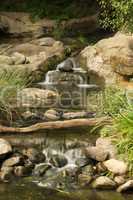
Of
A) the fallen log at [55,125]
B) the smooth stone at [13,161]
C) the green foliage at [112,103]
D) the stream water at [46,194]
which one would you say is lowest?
the stream water at [46,194]

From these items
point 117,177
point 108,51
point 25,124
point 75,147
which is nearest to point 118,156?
point 117,177

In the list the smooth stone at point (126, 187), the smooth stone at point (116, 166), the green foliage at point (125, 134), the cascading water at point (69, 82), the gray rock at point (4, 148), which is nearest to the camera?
the smooth stone at point (126, 187)

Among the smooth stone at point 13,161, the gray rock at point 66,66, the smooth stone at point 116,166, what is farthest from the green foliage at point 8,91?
the gray rock at point 66,66

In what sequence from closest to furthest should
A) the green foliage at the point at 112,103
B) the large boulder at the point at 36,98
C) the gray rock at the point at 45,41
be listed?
1. the green foliage at the point at 112,103
2. the large boulder at the point at 36,98
3. the gray rock at the point at 45,41

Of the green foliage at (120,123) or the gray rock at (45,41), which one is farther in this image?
the gray rock at (45,41)

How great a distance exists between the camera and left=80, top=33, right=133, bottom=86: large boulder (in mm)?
15344

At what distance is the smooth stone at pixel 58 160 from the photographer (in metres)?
10.2

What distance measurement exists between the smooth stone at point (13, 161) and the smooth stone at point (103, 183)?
156 cm

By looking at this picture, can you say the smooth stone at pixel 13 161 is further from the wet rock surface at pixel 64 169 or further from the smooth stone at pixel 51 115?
the smooth stone at pixel 51 115

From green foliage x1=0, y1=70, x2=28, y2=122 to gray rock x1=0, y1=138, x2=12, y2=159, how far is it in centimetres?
145

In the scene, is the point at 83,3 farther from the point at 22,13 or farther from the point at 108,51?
the point at 108,51

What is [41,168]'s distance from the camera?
9.98 m

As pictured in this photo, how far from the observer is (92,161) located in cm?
1014

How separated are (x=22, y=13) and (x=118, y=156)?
13.3m
